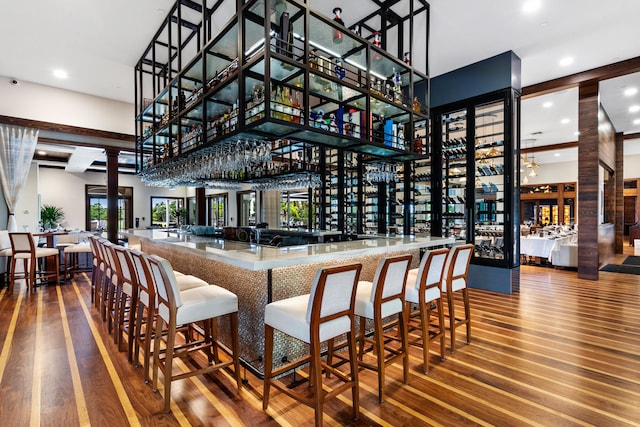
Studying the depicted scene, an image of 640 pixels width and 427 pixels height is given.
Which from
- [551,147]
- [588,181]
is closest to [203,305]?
[588,181]

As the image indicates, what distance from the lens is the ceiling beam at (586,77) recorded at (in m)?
5.23

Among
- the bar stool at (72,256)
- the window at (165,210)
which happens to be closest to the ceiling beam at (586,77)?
the bar stool at (72,256)

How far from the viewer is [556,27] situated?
13.9 feet

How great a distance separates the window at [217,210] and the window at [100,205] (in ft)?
9.58

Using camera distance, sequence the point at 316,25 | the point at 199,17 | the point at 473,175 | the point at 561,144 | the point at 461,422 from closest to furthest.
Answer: the point at 461,422, the point at 316,25, the point at 199,17, the point at 473,175, the point at 561,144

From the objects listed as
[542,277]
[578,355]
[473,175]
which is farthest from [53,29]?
[542,277]

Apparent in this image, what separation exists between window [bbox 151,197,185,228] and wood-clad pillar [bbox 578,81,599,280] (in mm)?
12410

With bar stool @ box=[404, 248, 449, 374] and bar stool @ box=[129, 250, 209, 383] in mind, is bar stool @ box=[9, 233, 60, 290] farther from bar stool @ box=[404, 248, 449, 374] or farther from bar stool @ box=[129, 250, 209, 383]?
bar stool @ box=[404, 248, 449, 374]

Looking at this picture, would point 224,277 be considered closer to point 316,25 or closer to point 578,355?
point 316,25

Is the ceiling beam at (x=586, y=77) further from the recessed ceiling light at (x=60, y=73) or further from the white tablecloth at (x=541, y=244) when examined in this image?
the recessed ceiling light at (x=60, y=73)

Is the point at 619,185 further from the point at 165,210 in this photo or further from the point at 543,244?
the point at 165,210

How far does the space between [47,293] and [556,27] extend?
27.4 ft

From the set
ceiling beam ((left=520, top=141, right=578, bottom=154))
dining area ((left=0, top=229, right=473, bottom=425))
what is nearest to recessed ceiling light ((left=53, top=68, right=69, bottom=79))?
dining area ((left=0, top=229, right=473, bottom=425))

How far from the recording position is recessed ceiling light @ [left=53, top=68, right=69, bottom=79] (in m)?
5.20
